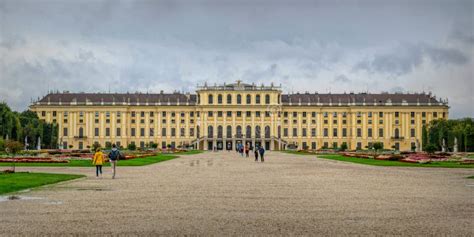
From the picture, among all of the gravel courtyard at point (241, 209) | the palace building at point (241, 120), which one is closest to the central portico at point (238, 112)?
the palace building at point (241, 120)

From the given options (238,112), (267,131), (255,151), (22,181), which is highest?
(238,112)

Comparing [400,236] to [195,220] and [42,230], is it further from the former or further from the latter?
[42,230]

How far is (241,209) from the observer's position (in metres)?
11.6

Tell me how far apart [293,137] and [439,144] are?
26.4 meters

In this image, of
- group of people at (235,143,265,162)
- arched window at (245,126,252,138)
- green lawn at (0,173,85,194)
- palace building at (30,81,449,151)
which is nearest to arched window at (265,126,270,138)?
palace building at (30,81,449,151)

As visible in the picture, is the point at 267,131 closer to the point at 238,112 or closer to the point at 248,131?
the point at 248,131

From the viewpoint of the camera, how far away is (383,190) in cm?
1566

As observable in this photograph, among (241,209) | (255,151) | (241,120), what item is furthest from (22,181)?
(241,120)

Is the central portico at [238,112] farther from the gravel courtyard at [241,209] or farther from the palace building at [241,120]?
the gravel courtyard at [241,209]

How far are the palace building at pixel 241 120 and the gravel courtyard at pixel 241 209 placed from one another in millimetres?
77999

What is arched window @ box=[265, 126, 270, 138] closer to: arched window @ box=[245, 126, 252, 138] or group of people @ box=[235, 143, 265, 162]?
arched window @ box=[245, 126, 252, 138]

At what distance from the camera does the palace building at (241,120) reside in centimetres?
9481

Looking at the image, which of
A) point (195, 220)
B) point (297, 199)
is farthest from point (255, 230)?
point (297, 199)

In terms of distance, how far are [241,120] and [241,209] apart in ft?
275
